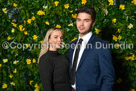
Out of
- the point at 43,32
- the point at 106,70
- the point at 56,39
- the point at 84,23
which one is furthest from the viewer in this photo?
the point at 43,32

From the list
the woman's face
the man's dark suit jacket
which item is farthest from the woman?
the man's dark suit jacket

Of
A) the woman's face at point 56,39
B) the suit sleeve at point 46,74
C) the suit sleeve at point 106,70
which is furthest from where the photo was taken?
the woman's face at point 56,39

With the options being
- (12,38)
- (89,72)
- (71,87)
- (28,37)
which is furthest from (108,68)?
(12,38)

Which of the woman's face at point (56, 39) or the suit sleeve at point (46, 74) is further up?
the woman's face at point (56, 39)

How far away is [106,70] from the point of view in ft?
5.29

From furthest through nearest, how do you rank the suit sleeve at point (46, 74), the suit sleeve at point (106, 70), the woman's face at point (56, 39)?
1. the woman's face at point (56, 39)
2. the suit sleeve at point (46, 74)
3. the suit sleeve at point (106, 70)

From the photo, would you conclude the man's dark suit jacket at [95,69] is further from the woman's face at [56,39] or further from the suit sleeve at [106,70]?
the woman's face at [56,39]

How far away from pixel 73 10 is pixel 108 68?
1317 millimetres

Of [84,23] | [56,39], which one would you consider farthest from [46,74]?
[84,23]

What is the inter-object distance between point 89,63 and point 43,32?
1.28m

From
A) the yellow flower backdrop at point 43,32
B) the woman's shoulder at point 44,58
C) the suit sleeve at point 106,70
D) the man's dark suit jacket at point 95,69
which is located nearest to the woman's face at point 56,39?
the woman's shoulder at point 44,58

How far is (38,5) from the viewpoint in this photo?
9.03ft

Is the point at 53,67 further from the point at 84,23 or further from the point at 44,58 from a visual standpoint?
the point at 84,23

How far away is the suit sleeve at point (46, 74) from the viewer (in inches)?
69.6
